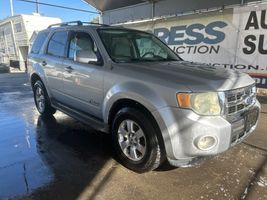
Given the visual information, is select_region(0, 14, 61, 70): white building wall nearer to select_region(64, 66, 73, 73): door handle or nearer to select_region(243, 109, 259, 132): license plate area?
select_region(64, 66, 73, 73): door handle

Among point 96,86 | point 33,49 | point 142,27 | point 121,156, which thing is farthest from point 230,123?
point 142,27

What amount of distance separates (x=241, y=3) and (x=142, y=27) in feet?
13.4

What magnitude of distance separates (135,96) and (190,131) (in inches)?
32.2

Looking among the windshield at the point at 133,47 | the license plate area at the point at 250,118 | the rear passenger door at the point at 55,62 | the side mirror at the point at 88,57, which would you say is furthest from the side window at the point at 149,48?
the license plate area at the point at 250,118

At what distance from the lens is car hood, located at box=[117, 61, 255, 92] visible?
3.09m

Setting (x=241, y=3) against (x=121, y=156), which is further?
(x=241, y=3)

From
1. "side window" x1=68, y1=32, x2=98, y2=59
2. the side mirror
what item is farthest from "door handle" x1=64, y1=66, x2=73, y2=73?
the side mirror

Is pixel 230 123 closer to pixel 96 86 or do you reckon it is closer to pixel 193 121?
pixel 193 121

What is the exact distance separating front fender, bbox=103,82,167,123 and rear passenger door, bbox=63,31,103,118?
0.74 ft

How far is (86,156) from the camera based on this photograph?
4.04 meters

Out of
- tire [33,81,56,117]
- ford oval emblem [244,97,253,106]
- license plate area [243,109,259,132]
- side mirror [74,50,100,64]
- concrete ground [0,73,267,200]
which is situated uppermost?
side mirror [74,50,100,64]

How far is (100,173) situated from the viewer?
3.54 metres

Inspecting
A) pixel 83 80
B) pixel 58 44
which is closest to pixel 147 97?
pixel 83 80

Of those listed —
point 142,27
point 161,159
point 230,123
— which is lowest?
point 161,159
